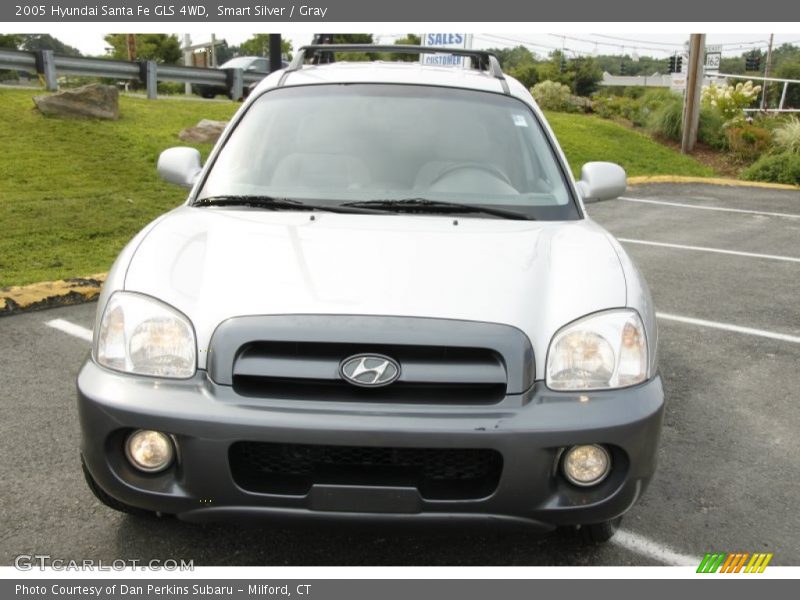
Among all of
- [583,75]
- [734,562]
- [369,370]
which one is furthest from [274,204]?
[583,75]

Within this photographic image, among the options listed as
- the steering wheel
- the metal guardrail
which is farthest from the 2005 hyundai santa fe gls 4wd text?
the metal guardrail

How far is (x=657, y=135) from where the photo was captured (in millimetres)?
19359

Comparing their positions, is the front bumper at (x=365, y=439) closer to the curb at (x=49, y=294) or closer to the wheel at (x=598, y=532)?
the wheel at (x=598, y=532)

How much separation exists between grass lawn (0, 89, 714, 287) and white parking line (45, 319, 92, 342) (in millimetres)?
938

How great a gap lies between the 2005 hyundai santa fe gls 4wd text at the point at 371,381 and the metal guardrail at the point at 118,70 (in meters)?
12.8

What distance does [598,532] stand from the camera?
9.13ft

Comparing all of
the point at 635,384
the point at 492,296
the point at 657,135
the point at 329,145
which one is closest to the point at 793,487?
the point at 635,384

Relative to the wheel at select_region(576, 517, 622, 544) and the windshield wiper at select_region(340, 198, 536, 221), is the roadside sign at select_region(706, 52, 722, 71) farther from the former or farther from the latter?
the wheel at select_region(576, 517, 622, 544)

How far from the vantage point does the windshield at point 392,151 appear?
3.37 metres

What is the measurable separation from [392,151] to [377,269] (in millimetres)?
1121

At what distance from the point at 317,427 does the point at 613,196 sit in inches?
92.7

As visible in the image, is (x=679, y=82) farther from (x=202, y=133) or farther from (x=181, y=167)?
(x=181, y=167)

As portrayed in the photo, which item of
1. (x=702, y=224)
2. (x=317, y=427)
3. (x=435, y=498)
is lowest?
(x=702, y=224)

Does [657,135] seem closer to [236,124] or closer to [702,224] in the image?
[702,224]
